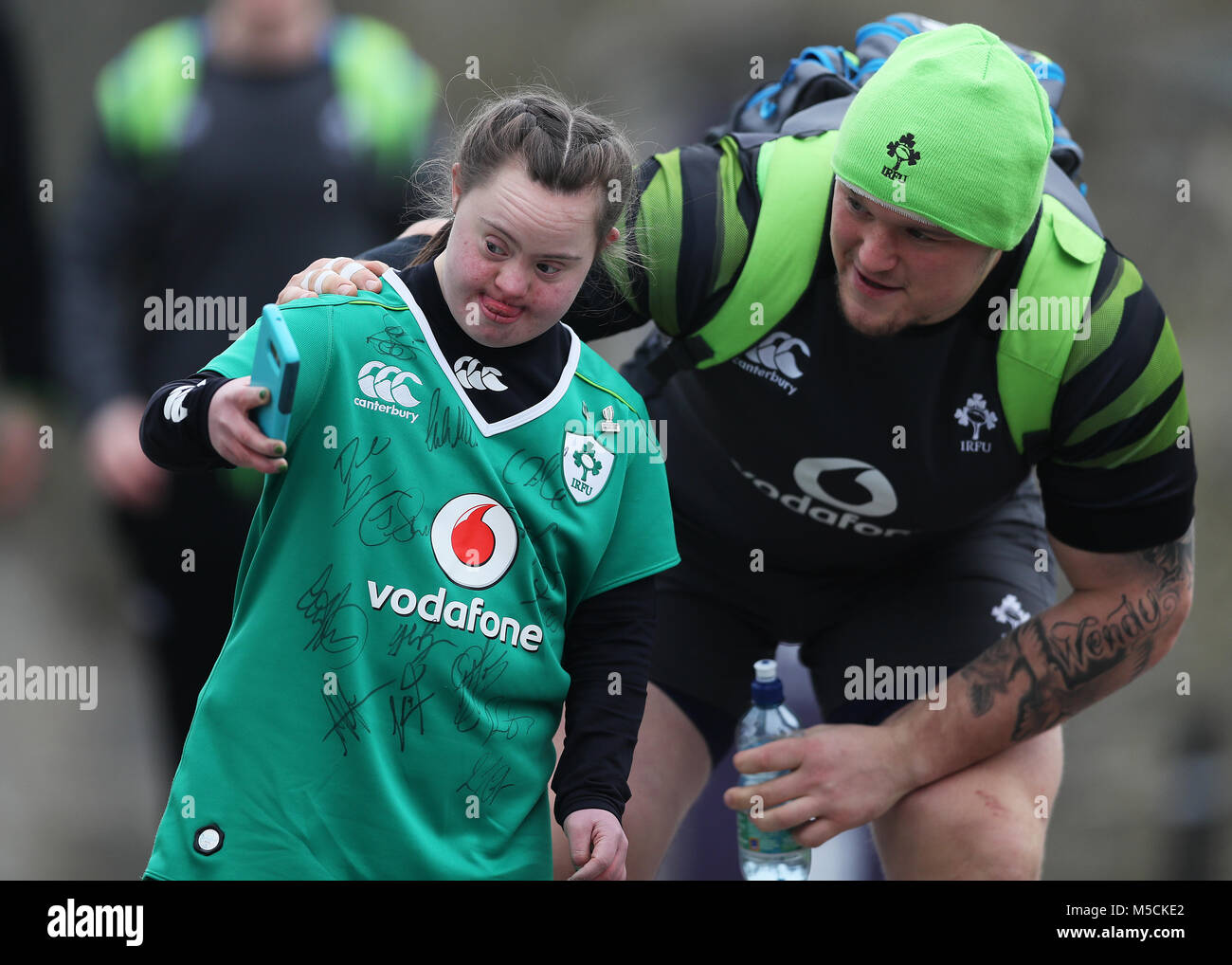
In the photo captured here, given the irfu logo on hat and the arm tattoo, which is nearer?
the irfu logo on hat

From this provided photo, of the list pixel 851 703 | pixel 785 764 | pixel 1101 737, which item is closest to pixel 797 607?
pixel 851 703

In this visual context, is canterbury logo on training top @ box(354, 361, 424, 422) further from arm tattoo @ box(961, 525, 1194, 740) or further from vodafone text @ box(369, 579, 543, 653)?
arm tattoo @ box(961, 525, 1194, 740)

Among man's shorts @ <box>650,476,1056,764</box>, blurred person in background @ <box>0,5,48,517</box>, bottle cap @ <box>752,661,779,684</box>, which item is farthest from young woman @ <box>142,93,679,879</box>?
blurred person in background @ <box>0,5,48,517</box>

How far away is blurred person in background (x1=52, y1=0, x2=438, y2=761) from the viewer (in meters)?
3.22

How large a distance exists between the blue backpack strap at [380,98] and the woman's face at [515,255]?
4.59 ft

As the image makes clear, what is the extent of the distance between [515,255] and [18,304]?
1762 millimetres

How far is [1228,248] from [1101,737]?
199cm

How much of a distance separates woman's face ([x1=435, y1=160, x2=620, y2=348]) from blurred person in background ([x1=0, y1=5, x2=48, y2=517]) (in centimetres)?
152

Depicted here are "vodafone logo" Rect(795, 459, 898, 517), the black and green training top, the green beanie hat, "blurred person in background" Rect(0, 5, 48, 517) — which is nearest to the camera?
the green beanie hat

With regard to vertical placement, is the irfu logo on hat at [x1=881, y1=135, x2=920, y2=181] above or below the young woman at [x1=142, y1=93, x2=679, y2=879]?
above
